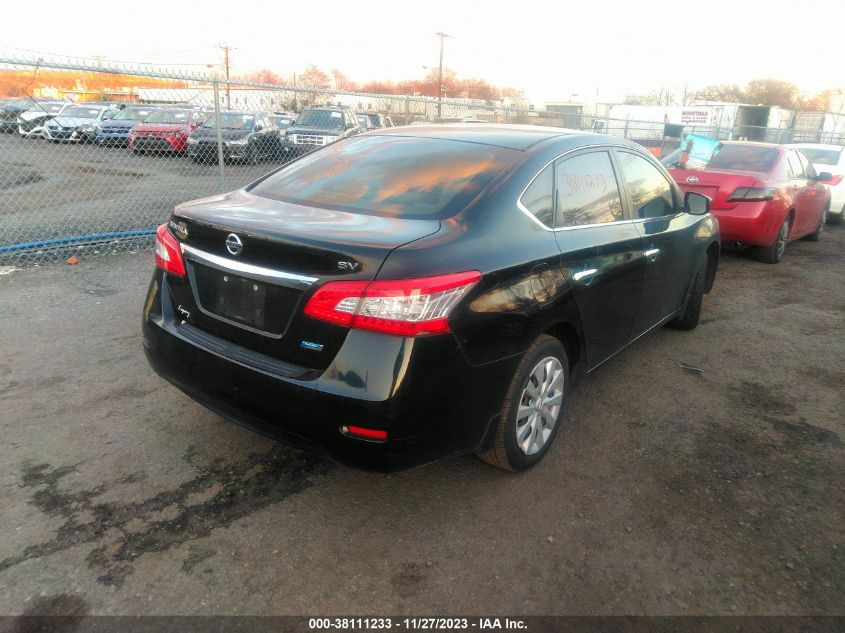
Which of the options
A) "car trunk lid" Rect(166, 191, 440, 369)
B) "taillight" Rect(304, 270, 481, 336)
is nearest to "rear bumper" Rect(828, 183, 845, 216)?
"car trunk lid" Rect(166, 191, 440, 369)

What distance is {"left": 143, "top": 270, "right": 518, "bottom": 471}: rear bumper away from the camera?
229 centimetres

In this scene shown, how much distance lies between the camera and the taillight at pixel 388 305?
89.4 inches

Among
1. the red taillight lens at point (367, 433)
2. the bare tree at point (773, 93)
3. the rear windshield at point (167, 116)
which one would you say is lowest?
the red taillight lens at point (367, 433)

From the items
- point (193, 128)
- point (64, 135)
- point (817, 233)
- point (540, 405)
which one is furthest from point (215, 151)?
point (817, 233)

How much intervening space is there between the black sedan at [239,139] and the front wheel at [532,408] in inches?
332

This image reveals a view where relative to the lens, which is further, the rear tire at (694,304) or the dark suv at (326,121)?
the dark suv at (326,121)

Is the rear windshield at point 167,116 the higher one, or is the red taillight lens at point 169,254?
the rear windshield at point 167,116

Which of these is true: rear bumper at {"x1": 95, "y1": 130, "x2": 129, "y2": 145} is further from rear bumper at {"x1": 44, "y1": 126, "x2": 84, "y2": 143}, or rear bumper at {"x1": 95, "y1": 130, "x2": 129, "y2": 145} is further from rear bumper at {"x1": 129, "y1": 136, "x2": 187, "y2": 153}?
rear bumper at {"x1": 44, "y1": 126, "x2": 84, "y2": 143}

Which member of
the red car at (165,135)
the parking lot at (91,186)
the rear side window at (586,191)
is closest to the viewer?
the rear side window at (586,191)

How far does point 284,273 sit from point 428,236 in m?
0.58

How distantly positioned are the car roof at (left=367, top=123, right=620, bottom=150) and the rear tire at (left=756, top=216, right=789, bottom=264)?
5.11 m

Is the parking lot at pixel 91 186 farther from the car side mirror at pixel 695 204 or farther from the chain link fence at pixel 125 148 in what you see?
the car side mirror at pixel 695 204

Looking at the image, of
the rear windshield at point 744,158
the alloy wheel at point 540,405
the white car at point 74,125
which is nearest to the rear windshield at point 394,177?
the alloy wheel at point 540,405

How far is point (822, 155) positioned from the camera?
12.0m
